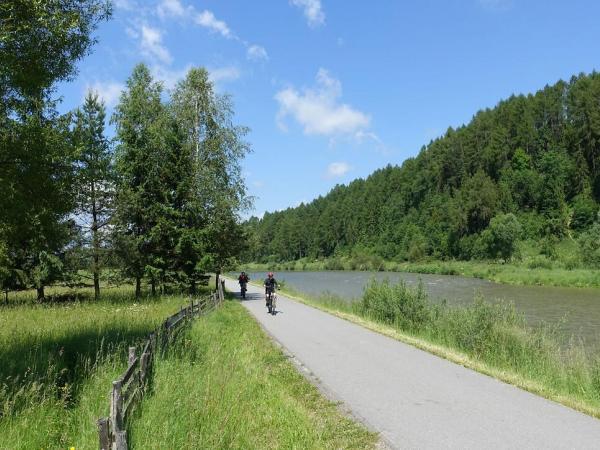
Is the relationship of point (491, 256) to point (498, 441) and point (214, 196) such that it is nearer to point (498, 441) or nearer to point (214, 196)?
point (214, 196)

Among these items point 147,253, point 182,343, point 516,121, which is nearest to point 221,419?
point 182,343

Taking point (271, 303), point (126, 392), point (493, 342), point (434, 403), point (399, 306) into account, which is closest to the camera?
point (126, 392)

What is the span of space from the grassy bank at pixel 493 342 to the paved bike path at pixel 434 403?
59 centimetres

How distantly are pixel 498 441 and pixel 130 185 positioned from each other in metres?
23.9

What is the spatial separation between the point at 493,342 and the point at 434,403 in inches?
234

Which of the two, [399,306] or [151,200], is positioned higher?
[151,200]

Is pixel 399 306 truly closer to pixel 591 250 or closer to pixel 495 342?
pixel 495 342

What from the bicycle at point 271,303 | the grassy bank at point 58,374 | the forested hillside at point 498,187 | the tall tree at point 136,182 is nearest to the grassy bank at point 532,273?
the forested hillside at point 498,187

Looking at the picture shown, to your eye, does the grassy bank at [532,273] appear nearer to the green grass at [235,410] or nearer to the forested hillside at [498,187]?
the forested hillside at [498,187]

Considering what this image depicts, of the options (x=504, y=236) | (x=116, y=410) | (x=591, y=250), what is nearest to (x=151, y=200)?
(x=116, y=410)

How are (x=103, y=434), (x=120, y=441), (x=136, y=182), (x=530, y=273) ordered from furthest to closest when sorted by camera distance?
1. (x=530, y=273)
2. (x=136, y=182)
3. (x=120, y=441)
4. (x=103, y=434)

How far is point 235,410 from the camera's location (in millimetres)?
6516

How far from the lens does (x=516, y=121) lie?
126 meters

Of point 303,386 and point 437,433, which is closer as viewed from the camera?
point 437,433
